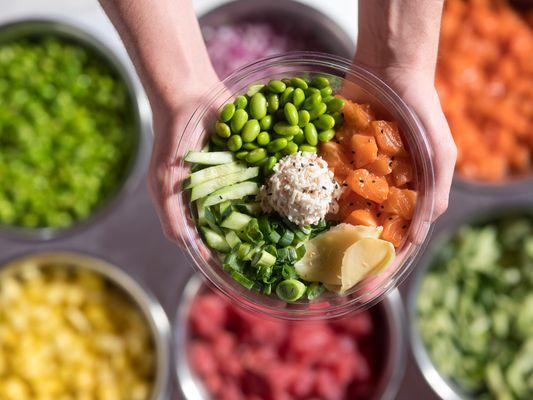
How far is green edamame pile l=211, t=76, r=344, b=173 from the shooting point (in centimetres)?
163

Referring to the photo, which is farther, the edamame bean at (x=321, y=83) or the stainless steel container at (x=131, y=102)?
the stainless steel container at (x=131, y=102)

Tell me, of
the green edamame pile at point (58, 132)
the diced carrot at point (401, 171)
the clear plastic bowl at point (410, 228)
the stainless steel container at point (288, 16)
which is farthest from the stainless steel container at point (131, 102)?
the diced carrot at point (401, 171)

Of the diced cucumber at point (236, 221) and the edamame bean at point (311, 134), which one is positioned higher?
the edamame bean at point (311, 134)

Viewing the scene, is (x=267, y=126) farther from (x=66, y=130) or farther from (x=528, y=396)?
(x=528, y=396)

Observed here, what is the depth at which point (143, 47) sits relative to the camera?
1.88m

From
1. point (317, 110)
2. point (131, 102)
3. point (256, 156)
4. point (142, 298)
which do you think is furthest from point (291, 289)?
point (131, 102)

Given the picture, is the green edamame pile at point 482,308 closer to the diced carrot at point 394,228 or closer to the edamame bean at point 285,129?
the diced carrot at point 394,228

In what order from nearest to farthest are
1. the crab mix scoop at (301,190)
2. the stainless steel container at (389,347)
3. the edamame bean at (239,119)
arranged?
the crab mix scoop at (301,190), the edamame bean at (239,119), the stainless steel container at (389,347)

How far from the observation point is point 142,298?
2445 millimetres

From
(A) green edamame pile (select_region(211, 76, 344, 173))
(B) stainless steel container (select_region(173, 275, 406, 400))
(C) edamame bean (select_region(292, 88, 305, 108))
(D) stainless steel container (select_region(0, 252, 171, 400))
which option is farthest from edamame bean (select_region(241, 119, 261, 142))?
(D) stainless steel container (select_region(0, 252, 171, 400))

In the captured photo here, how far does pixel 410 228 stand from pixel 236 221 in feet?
1.36

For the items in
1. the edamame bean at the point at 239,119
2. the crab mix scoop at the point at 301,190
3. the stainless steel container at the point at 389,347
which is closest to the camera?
the crab mix scoop at the point at 301,190

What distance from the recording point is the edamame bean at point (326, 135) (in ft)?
5.42

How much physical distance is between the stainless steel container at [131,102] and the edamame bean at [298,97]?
37.5 inches
